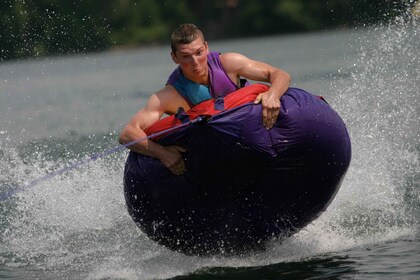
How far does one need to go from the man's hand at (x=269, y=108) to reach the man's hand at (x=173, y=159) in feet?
1.85

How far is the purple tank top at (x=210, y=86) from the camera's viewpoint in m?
6.86

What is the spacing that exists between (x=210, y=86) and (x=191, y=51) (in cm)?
30

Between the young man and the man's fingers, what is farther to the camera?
the young man

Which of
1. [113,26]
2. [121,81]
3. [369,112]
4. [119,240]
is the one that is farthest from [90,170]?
[113,26]

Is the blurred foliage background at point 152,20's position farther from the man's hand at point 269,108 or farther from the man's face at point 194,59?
the man's hand at point 269,108

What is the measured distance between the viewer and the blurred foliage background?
3944 centimetres

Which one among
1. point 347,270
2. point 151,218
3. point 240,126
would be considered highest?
point 240,126

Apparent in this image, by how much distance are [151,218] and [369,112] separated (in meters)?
4.29

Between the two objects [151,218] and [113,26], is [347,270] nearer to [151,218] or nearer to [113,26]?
[151,218]

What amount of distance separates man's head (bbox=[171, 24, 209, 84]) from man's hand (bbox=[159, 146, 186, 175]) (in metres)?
0.53

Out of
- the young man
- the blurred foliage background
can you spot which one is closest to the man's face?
the young man

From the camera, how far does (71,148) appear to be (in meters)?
13.9

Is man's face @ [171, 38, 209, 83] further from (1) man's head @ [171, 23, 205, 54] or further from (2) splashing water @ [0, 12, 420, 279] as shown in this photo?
(2) splashing water @ [0, 12, 420, 279]

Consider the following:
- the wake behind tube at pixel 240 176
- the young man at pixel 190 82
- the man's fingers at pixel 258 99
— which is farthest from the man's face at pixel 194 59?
the man's fingers at pixel 258 99
